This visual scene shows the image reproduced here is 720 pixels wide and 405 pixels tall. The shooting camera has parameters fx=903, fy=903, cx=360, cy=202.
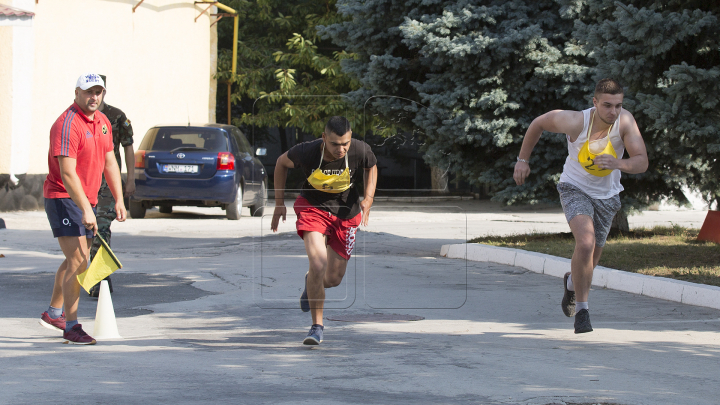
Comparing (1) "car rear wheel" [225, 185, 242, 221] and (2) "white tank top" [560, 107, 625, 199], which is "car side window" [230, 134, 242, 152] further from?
(2) "white tank top" [560, 107, 625, 199]

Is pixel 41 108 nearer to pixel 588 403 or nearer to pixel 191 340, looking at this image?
pixel 191 340

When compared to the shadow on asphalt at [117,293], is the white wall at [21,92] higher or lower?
higher

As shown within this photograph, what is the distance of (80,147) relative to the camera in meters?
5.88

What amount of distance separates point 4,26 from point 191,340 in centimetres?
1215

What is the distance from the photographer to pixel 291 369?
499 centimetres

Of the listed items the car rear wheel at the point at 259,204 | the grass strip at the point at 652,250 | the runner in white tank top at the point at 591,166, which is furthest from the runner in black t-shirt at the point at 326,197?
the car rear wheel at the point at 259,204

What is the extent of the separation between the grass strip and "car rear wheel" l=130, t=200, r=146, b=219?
7.06m

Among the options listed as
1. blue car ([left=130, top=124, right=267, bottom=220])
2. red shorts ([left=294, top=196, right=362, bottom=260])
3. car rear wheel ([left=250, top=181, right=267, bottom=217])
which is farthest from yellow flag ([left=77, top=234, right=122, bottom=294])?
car rear wheel ([left=250, top=181, right=267, bottom=217])

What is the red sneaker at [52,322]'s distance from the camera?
6.06 m

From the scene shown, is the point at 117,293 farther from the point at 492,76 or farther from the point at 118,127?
the point at 492,76

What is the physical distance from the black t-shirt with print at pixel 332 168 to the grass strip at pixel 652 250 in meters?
3.64

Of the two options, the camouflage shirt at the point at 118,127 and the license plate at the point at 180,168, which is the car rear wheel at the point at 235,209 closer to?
the license plate at the point at 180,168

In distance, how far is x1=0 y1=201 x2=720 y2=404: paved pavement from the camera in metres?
4.51

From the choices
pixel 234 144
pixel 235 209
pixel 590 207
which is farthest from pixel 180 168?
pixel 590 207
